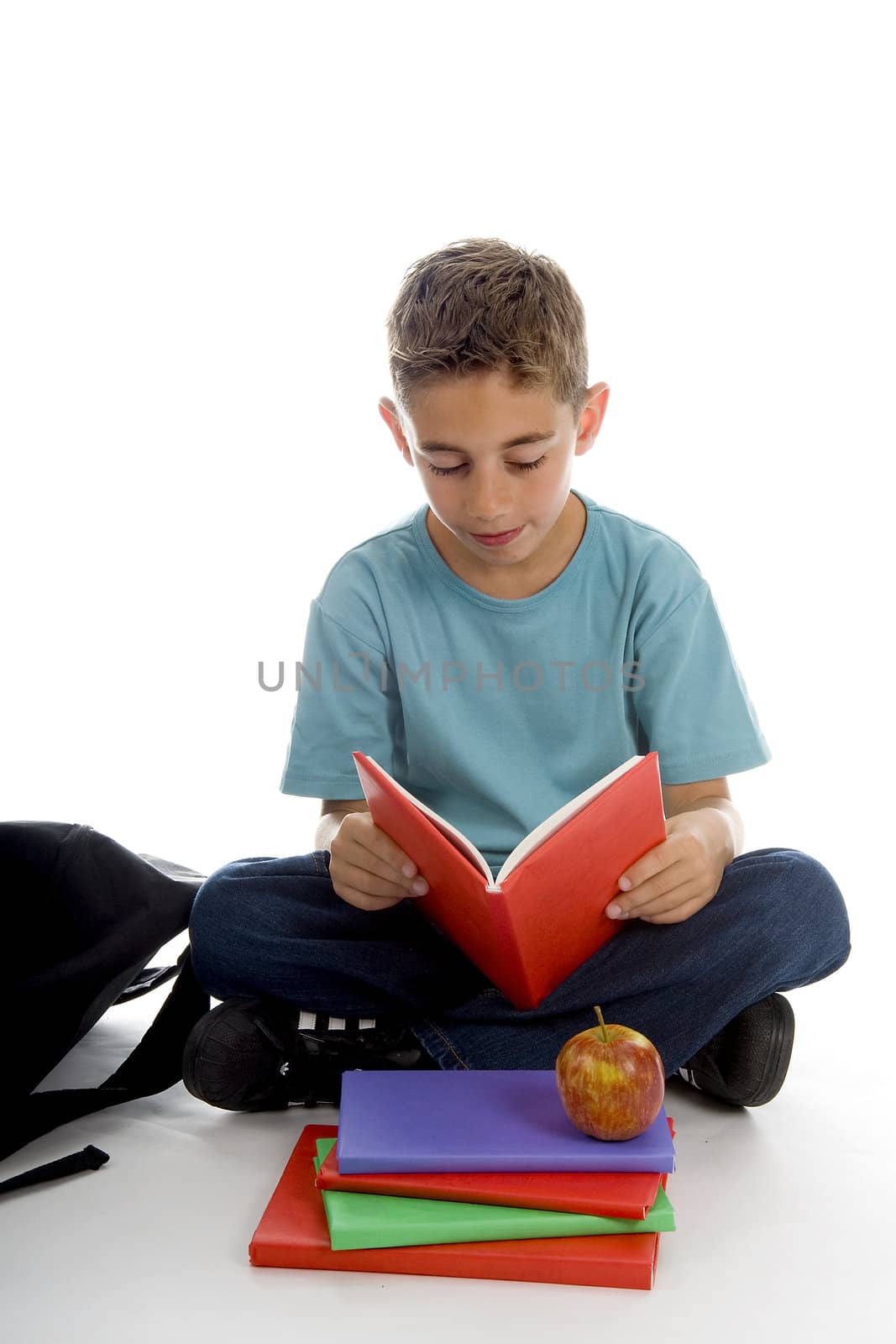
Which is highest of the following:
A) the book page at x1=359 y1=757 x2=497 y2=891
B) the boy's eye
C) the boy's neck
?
the boy's eye

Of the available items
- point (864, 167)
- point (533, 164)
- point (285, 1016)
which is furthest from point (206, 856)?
point (864, 167)

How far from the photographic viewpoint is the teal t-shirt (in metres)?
1.59

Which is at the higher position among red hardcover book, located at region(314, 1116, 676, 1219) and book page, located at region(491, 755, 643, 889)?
book page, located at region(491, 755, 643, 889)

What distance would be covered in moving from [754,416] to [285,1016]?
180 cm

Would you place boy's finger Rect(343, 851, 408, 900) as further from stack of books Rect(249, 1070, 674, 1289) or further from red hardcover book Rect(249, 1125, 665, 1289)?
red hardcover book Rect(249, 1125, 665, 1289)

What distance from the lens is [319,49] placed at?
265cm

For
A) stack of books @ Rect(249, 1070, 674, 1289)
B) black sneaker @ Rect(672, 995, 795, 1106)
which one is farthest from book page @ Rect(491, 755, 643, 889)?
black sneaker @ Rect(672, 995, 795, 1106)

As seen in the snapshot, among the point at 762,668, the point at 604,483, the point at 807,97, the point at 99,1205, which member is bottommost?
the point at 99,1205

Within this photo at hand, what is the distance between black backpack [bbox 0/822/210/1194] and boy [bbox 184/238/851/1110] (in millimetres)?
58

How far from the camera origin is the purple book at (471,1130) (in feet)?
3.72

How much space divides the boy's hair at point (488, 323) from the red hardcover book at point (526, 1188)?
0.75m

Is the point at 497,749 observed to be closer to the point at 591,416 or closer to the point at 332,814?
the point at 332,814

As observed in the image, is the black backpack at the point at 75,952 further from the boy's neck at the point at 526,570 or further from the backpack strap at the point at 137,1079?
the boy's neck at the point at 526,570

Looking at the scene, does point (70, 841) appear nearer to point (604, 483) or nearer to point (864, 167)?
point (604, 483)
